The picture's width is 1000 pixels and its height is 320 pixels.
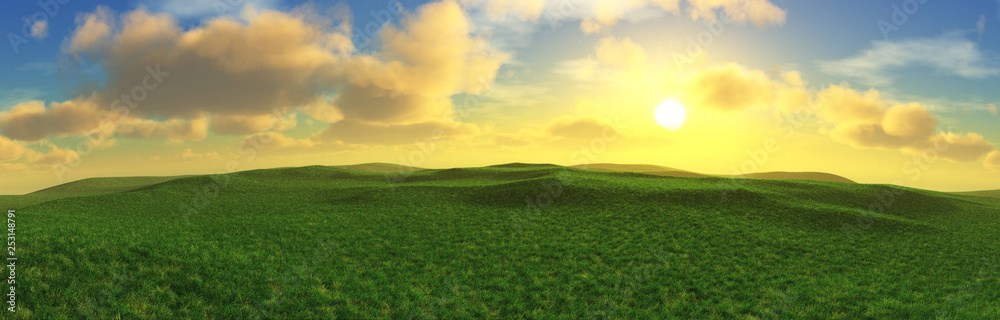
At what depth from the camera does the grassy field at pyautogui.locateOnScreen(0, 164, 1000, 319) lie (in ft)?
53.2

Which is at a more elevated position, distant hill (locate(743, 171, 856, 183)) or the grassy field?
distant hill (locate(743, 171, 856, 183))

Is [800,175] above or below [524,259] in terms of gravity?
above

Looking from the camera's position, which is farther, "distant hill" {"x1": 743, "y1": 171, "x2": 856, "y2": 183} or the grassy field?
"distant hill" {"x1": 743, "y1": 171, "x2": 856, "y2": 183}

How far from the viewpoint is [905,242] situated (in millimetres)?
33000

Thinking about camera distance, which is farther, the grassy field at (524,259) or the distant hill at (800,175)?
the distant hill at (800,175)

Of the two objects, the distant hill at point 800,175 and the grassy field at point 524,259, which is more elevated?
the distant hill at point 800,175

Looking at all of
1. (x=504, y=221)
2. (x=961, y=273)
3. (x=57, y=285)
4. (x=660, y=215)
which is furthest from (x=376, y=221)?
(x=961, y=273)

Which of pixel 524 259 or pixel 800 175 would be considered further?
pixel 800 175

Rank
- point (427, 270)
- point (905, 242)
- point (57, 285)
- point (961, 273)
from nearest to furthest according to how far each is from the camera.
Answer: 1. point (57, 285)
2. point (427, 270)
3. point (961, 273)
4. point (905, 242)

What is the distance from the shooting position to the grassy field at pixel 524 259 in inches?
638

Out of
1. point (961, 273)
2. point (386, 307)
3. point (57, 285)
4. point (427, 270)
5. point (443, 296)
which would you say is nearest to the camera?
point (57, 285)

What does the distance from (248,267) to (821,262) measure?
1332 inches

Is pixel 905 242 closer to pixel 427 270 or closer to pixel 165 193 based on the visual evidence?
pixel 427 270

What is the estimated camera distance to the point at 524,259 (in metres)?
25.2
